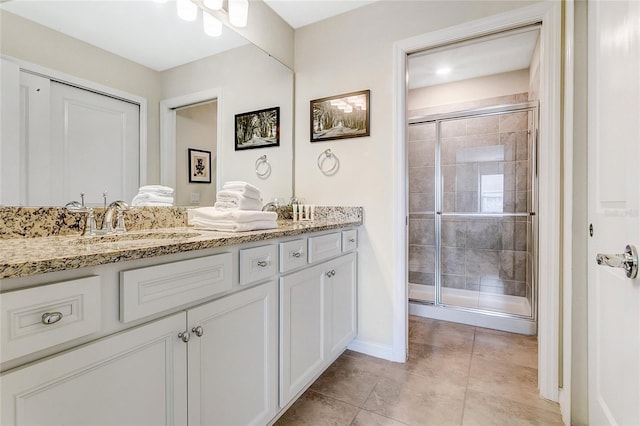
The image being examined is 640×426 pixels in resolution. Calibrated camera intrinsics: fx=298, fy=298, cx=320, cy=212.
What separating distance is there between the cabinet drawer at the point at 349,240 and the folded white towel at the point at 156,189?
1011 mm

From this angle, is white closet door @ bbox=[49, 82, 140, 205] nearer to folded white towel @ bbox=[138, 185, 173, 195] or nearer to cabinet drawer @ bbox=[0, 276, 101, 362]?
folded white towel @ bbox=[138, 185, 173, 195]

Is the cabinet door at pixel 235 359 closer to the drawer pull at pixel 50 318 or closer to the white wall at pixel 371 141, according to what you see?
the drawer pull at pixel 50 318

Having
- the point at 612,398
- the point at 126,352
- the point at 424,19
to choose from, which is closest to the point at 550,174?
the point at 612,398

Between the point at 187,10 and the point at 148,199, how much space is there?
1.04m

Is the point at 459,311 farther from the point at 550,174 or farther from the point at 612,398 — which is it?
the point at 612,398

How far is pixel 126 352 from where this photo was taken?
751mm

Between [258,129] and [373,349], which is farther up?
[258,129]

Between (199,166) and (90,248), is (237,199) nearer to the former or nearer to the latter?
(199,166)

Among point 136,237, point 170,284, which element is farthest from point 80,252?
point 136,237

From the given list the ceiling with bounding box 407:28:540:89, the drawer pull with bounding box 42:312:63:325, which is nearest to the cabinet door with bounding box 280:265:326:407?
the drawer pull with bounding box 42:312:63:325

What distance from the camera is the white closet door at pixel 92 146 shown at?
3.67 feet

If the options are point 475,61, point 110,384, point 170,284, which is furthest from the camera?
point 475,61

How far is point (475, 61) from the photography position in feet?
9.39

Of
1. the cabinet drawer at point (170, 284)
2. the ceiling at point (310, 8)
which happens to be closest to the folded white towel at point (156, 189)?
the cabinet drawer at point (170, 284)
